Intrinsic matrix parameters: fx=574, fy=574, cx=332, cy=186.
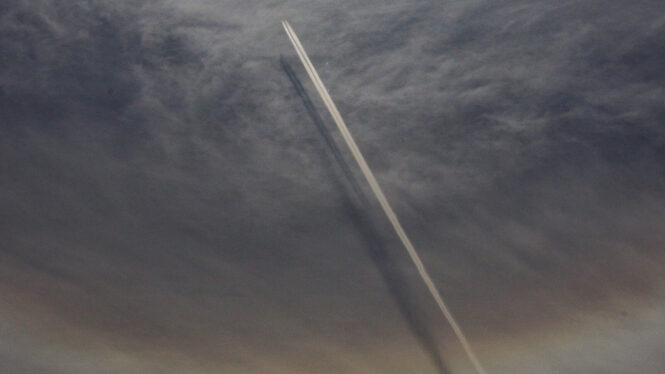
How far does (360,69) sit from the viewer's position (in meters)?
15.5

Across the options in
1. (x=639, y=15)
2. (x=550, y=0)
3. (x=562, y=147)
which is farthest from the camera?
(x=550, y=0)

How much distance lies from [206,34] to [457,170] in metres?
8.06

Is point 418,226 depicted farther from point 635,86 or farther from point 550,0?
point 550,0

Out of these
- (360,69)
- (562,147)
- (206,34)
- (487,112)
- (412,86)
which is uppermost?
(206,34)

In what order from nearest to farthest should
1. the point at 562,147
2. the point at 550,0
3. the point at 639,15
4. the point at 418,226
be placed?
the point at 418,226 → the point at 562,147 → the point at 639,15 → the point at 550,0

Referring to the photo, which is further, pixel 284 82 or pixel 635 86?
pixel 284 82

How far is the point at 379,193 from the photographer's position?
1306cm

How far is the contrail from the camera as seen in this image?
36.1 ft

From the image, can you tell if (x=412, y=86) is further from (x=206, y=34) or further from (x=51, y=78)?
(x=51, y=78)

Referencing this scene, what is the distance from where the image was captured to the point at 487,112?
14109 millimetres

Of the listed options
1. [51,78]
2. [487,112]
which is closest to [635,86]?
[487,112]

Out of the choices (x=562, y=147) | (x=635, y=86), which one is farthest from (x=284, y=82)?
(x=635, y=86)

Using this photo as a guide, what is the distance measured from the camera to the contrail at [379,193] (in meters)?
11.0

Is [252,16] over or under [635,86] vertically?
over
